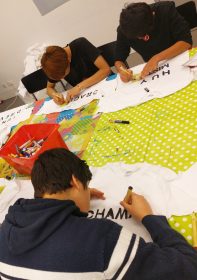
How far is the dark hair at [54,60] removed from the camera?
1.58 meters

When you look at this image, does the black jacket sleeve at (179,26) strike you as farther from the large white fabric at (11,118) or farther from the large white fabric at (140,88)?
the large white fabric at (11,118)

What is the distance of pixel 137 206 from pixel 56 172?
0.89ft

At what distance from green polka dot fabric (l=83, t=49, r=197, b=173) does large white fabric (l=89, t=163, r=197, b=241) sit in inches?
1.4

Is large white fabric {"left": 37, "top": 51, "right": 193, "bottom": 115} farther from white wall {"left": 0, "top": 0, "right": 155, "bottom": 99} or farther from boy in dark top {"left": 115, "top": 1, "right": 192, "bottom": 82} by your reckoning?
white wall {"left": 0, "top": 0, "right": 155, "bottom": 99}

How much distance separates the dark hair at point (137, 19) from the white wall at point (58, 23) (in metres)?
1.67

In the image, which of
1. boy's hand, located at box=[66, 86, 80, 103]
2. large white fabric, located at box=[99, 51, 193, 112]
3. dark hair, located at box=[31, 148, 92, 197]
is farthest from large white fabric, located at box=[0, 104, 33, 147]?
dark hair, located at box=[31, 148, 92, 197]

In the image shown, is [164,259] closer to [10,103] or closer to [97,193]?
[97,193]

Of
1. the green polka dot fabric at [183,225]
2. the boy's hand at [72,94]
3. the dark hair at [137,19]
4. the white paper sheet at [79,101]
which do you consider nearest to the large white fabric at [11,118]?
the white paper sheet at [79,101]

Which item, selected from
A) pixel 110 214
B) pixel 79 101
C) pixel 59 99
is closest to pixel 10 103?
pixel 59 99

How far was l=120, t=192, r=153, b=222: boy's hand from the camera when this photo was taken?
82 centimetres

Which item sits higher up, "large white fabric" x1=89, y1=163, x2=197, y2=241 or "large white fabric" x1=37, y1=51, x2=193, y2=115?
"large white fabric" x1=37, y1=51, x2=193, y2=115

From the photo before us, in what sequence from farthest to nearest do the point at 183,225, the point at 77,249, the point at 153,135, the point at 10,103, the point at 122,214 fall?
1. the point at 10,103
2. the point at 153,135
3. the point at 122,214
4. the point at 183,225
5. the point at 77,249

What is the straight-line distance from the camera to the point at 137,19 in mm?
1342

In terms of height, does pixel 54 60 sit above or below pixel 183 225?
above
